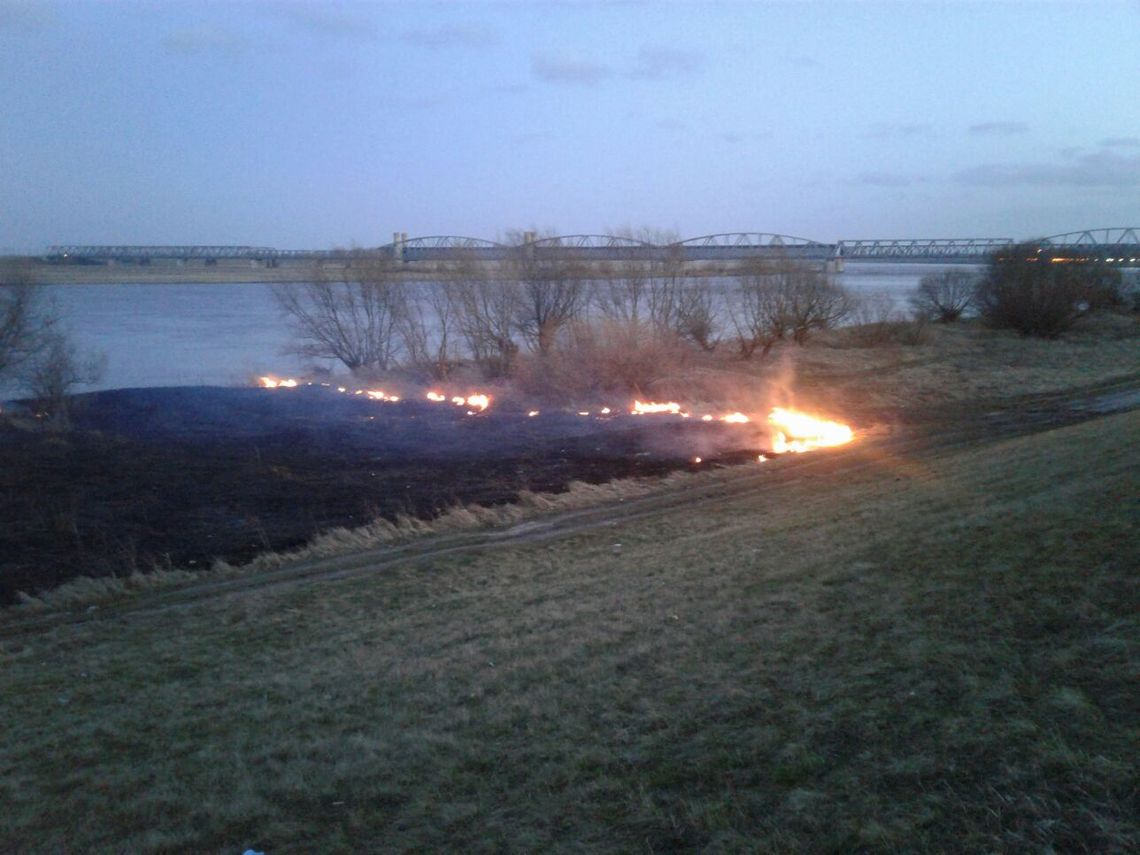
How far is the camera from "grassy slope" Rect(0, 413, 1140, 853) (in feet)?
14.9

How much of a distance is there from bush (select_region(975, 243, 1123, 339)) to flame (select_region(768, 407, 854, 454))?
26.2 meters

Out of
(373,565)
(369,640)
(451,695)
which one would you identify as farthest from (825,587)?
(373,565)

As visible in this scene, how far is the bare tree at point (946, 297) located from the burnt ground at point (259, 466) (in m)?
33.3

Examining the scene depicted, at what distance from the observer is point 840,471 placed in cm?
1894

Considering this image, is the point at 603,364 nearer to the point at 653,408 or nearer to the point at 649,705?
the point at 653,408

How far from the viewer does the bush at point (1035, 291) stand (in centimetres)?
4838

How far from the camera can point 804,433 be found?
2564 centimetres

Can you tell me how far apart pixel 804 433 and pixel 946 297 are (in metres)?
36.0

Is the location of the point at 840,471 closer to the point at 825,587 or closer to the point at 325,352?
the point at 825,587

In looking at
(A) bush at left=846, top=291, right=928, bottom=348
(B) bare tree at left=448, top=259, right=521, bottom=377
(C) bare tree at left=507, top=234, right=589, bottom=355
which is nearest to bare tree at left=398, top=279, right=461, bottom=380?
(B) bare tree at left=448, top=259, right=521, bottom=377

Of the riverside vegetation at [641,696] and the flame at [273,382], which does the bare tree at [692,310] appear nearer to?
the flame at [273,382]

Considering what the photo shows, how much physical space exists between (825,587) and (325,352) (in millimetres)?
38894

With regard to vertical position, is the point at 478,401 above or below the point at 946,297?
below

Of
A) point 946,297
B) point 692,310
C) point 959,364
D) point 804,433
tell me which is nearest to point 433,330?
point 692,310
